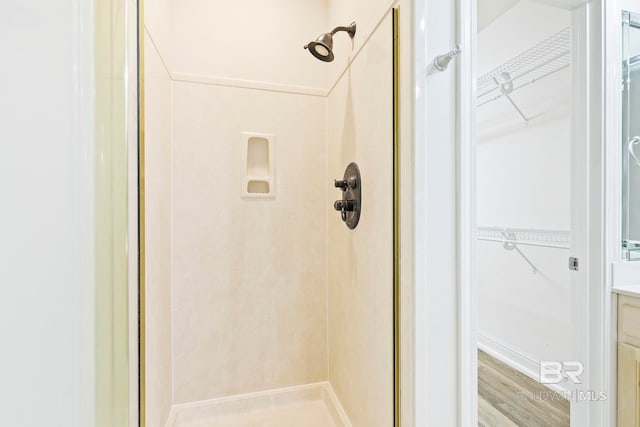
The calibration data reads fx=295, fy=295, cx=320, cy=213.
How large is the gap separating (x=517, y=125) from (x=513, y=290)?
49.8 inches

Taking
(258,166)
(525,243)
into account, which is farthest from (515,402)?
(258,166)

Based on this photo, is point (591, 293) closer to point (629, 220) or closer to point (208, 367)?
point (629, 220)

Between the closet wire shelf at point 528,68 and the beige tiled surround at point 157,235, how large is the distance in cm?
224

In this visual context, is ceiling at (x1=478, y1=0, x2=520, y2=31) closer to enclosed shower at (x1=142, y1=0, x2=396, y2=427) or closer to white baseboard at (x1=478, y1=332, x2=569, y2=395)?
enclosed shower at (x1=142, y1=0, x2=396, y2=427)

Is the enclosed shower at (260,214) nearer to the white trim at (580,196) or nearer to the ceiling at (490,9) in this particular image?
the ceiling at (490,9)

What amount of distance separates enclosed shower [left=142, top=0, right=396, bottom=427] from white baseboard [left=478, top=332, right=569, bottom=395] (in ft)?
4.75

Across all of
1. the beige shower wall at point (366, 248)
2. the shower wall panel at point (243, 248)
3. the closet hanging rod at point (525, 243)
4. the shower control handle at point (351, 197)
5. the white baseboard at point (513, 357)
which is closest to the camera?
the beige shower wall at point (366, 248)

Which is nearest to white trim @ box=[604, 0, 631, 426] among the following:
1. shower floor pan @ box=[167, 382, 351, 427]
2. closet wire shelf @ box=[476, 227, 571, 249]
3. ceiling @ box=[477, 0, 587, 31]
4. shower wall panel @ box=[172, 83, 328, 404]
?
ceiling @ box=[477, 0, 587, 31]

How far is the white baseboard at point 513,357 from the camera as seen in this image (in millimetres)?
2051

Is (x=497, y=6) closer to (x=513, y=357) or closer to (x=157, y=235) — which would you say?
(x=157, y=235)

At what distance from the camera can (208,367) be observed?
68.3 inches

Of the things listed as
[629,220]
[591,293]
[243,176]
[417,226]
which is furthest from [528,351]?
[243,176]

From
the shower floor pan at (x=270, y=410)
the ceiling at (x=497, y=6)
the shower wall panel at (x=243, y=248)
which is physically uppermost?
the ceiling at (x=497, y=6)

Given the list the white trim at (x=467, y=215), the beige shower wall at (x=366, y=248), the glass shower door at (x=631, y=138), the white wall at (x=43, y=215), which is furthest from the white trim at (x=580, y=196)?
the white wall at (x=43, y=215)
